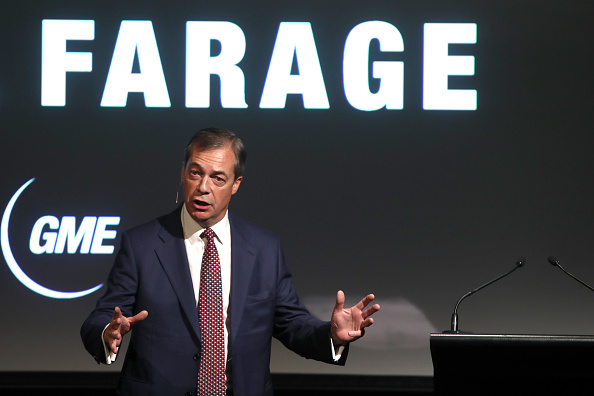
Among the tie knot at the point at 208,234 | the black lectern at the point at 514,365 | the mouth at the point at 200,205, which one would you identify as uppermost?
the mouth at the point at 200,205

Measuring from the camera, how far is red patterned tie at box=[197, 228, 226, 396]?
2.36 metres

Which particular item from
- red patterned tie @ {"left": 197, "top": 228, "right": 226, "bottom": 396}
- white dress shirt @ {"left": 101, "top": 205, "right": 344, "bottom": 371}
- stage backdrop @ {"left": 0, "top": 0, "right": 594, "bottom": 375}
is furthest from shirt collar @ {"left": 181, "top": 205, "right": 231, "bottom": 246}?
stage backdrop @ {"left": 0, "top": 0, "right": 594, "bottom": 375}

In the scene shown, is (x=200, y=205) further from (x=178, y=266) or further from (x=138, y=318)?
(x=138, y=318)

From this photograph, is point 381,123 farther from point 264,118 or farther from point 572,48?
point 572,48

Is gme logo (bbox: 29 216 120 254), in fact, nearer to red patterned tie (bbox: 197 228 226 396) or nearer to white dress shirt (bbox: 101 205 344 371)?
white dress shirt (bbox: 101 205 344 371)

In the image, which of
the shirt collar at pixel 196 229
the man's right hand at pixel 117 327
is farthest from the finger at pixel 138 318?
the shirt collar at pixel 196 229

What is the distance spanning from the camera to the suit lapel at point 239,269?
2.39 meters

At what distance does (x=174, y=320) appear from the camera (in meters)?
2.37

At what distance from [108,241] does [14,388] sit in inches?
42.3

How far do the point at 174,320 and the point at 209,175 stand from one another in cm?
49

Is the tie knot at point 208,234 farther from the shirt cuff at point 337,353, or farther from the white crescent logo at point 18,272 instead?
the white crescent logo at point 18,272

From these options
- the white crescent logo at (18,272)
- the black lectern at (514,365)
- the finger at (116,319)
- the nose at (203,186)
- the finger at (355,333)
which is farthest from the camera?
the white crescent logo at (18,272)

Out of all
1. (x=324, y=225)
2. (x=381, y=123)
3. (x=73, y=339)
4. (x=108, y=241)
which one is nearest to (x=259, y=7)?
(x=381, y=123)

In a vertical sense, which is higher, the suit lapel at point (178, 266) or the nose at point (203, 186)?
the nose at point (203, 186)
